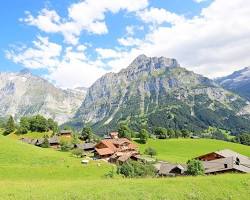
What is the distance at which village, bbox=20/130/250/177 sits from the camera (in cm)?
9850

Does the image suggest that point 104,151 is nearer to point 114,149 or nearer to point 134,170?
point 114,149

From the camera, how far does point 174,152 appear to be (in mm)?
186375

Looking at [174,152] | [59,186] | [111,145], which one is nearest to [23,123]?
[111,145]

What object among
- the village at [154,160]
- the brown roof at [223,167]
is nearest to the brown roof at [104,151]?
the village at [154,160]

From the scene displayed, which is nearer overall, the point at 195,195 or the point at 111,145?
the point at 195,195

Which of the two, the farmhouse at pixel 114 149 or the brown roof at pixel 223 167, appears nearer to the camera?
the brown roof at pixel 223 167

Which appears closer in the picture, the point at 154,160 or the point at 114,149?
the point at 154,160

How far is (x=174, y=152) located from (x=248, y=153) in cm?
3810

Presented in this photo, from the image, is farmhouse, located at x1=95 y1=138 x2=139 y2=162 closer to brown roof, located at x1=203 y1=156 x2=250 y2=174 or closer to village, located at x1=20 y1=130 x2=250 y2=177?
village, located at x1=20 y1=130 x2=250 y2=177

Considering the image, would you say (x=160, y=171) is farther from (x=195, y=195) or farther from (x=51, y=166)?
(x=195, y=195)

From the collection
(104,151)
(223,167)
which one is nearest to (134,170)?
(223,167)

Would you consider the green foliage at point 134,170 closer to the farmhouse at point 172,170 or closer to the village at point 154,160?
the village at point 154,160

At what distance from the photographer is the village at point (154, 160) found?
98.5 meters

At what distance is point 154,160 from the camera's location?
13562 cm
